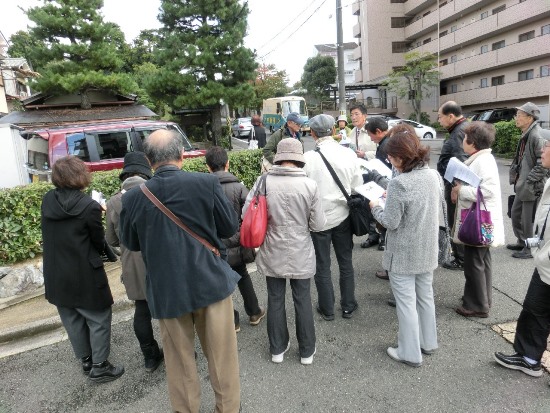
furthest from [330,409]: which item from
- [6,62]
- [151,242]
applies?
[6,62]

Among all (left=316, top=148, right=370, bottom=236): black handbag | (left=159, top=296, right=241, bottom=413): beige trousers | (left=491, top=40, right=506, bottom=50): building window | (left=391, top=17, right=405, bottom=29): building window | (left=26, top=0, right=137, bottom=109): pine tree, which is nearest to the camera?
(left=159, top=296, right=241, bottom=413): beige trousers

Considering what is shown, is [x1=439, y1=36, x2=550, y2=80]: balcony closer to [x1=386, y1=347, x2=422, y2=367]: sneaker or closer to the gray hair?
[x1=386, y1=347, x2=422, y2=367]: sneaker

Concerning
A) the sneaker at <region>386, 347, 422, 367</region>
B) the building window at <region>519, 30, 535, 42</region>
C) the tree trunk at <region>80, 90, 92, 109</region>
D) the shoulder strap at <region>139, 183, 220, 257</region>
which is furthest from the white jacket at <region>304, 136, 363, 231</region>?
the building window at <region>519, 30, 535, 42</region>

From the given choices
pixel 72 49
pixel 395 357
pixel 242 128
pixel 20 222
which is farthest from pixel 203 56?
pixel 242 128

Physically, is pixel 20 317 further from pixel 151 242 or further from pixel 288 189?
pixel 288 189

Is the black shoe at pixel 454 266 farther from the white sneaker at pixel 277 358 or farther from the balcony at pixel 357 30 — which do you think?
the balcony at pixel 357 30

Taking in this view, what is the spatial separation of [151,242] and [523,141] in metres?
4.47

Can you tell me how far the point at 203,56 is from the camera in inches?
504

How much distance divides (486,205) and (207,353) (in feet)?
8.22

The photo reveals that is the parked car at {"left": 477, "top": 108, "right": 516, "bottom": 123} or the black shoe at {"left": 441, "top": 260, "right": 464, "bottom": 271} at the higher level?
the parked car at {"left": 477, "top": 108, "right": 516, "bottom": 123}

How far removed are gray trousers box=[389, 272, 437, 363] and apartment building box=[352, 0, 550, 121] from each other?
1766 cm

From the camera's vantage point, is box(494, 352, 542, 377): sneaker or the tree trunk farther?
the tree trunk

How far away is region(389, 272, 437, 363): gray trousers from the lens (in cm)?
266

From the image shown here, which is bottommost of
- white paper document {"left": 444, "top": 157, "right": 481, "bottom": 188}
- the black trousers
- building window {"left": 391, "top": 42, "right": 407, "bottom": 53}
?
the black trousers
